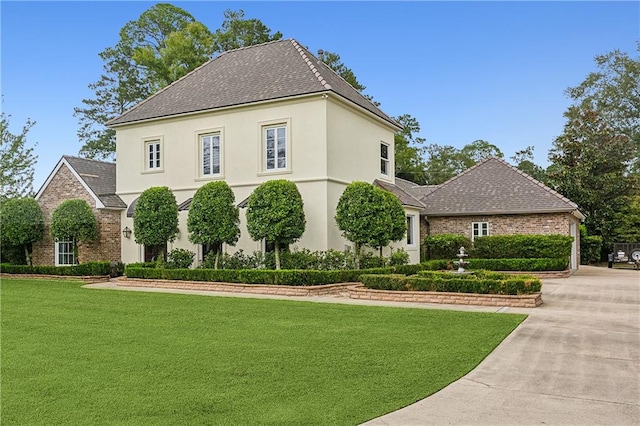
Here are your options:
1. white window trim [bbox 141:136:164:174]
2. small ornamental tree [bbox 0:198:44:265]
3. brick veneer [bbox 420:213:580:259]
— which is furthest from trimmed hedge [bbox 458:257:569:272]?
small ornamental tree [bbox 0:198:44:265]

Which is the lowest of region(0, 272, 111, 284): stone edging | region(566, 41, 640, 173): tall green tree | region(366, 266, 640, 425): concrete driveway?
region(366, 266, 640, 425): concrete driveway

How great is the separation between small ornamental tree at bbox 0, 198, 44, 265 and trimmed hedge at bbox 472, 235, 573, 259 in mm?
20089

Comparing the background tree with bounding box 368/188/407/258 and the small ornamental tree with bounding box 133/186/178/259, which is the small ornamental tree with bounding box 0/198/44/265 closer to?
the small ornamental tree with bounding box 133/186/178/259

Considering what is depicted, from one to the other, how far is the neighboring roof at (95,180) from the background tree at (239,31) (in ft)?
56.8

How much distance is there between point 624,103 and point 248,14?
36073 mm

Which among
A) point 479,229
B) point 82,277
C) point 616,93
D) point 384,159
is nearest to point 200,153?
point 82,277

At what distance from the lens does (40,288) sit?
1700cm

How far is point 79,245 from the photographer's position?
888 inches

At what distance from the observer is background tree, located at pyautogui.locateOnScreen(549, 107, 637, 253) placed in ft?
→ 109

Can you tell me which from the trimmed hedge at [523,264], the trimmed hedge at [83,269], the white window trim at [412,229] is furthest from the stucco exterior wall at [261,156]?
Result: the trimmed hedge at [523,264]

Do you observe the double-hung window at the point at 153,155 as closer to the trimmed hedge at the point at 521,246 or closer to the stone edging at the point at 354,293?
the stone edging at the point at 354,293

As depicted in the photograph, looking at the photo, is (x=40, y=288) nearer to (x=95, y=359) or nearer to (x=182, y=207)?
(x=182, y=207)

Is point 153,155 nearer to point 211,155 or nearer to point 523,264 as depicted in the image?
point 211,155

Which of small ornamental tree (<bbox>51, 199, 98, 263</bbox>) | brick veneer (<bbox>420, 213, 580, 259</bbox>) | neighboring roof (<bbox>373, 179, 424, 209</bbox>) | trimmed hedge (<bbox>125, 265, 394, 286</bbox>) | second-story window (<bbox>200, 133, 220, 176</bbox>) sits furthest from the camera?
brick veneer (<bbox>420, 213, 580, 259</bbox>)
